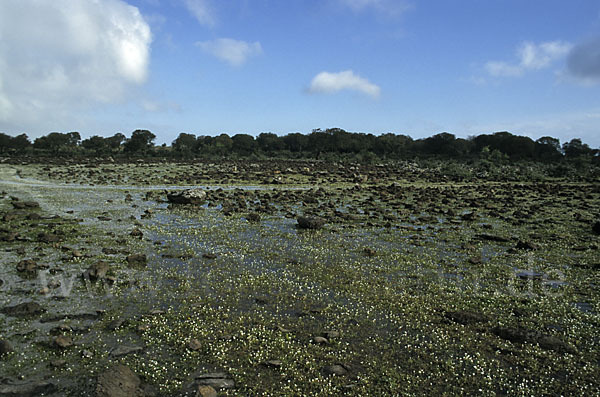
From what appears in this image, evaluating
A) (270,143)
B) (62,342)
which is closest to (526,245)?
(62,342)

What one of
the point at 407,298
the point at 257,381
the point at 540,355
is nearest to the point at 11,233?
the point at 257,381

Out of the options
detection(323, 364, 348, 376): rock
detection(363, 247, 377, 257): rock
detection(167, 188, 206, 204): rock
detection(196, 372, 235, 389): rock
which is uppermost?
detection(167, 188, 206, 204): rock

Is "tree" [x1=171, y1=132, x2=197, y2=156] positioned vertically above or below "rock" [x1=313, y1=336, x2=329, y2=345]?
above

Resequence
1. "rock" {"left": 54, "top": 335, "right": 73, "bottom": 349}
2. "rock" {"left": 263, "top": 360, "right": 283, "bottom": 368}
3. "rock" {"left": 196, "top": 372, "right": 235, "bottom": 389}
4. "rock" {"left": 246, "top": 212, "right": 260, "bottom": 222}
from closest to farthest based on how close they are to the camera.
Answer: "rock" {"left": 196, "top": 372, "right": 235, "bottom": 389} → "rock" {"left": 263, "top": 360, "right": 283, "bottom": 368} → "rock" {"left": 54, "top": 335, "right": 73, "bottom": 349} → "rock" {"left": 246, "top": 212, "right": 260, "bottom": 222}

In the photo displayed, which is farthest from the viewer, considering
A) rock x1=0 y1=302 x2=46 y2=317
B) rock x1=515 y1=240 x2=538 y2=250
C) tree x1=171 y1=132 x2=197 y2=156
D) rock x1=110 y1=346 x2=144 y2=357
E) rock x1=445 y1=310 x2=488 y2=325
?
tree x1=171 y1=132 x2=197 y2=156

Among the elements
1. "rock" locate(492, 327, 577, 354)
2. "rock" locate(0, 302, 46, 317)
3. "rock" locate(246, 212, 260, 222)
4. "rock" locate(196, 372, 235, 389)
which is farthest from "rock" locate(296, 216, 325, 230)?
"rock" locate(196, 372, 235, 389)

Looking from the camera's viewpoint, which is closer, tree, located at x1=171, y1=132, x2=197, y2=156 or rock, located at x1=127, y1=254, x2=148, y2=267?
rock, located at x1=127, y1=254, x2=148, y2=267

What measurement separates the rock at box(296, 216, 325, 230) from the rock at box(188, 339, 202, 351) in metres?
13.8

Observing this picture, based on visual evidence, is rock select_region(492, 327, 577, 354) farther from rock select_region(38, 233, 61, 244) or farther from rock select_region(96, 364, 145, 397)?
rock select_region(38, 233, 61, 244)

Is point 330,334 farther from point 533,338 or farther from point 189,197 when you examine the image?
point 189,197

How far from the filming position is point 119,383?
7352mm

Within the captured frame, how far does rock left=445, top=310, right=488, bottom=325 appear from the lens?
10.8m

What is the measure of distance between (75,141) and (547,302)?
548 feet

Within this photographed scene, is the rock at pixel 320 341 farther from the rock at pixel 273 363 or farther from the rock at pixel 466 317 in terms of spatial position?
the rock at pixel 466 317
